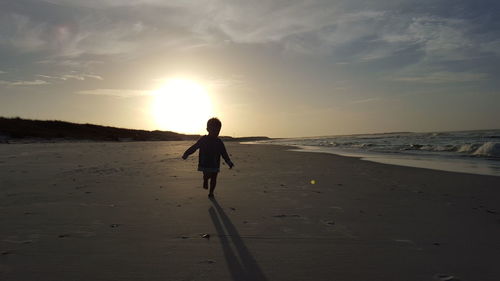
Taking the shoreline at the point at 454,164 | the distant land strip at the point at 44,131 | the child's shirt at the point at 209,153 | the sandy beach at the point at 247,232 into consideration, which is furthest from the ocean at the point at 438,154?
the distant land strip at the point at 44,131

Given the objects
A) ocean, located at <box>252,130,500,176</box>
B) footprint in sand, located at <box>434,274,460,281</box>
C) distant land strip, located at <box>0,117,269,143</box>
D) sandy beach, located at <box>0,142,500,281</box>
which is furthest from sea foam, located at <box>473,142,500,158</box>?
distant land strip, located at <box>0,117,269,143</box>

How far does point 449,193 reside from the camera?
7422 mm

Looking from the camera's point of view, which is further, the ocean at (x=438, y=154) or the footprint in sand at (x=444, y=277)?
the ocean at (x=438, y=154)

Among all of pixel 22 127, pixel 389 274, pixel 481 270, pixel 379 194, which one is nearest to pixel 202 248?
pixel 389 274

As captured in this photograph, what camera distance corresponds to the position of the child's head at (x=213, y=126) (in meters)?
7.53

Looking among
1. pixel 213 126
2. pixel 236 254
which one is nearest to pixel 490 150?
pixel 213 126

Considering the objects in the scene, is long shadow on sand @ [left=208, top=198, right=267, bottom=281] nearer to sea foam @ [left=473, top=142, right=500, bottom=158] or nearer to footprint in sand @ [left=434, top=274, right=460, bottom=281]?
footprint in sand @ [left=434, top=274, right=460, bottom=281]

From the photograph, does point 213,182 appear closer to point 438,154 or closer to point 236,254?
point 236,254

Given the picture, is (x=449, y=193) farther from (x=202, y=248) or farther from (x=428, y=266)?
(x=202, y=248)

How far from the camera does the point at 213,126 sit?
7.54 meters

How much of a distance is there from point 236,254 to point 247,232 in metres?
0.86

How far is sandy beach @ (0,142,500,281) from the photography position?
10.2 feet

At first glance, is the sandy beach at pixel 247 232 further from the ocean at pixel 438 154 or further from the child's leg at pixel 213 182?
the ocean at pixel 438 154

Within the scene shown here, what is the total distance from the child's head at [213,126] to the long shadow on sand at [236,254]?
8.94ft
